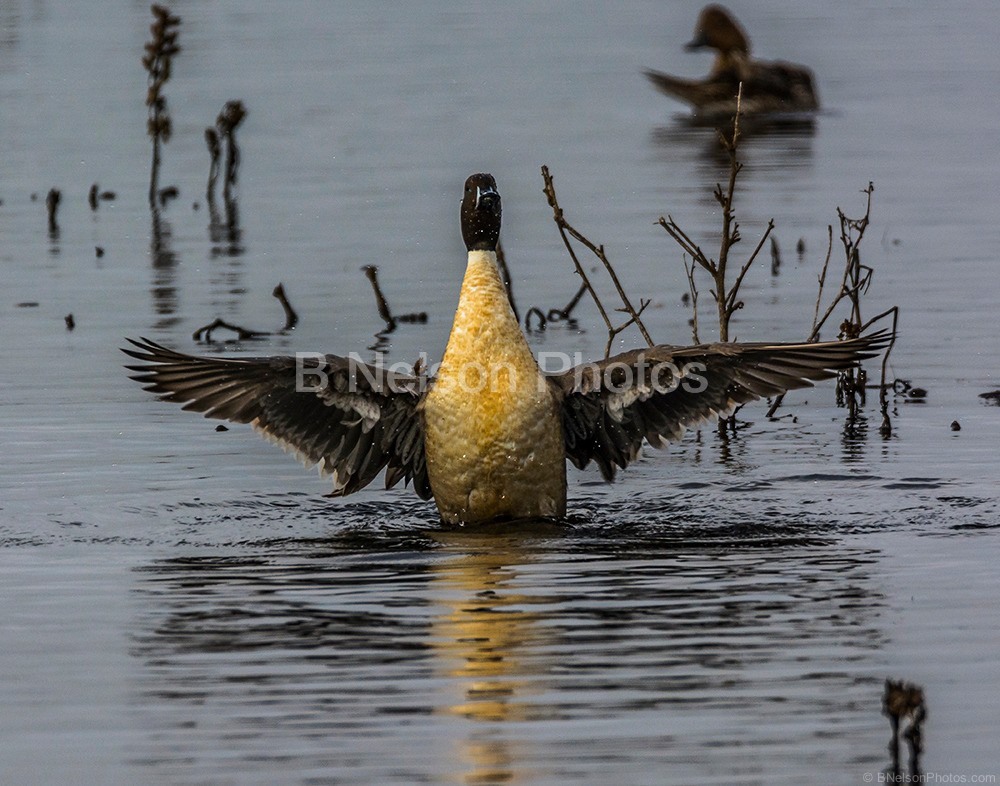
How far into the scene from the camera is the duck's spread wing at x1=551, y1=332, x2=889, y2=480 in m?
8.41

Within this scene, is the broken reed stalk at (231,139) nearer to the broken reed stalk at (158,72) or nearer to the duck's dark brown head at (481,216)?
the broken reed stalk at (158,72)

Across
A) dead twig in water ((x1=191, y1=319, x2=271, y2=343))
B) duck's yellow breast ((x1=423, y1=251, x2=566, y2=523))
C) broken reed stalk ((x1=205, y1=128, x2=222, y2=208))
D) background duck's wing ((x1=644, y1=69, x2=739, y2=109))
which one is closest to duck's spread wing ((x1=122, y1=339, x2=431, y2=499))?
duck's yellow breast ((x1=423, y1=251, x2=566, y2=523))

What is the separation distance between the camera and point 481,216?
8773mm

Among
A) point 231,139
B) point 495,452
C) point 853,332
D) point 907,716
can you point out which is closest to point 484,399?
point 495,452

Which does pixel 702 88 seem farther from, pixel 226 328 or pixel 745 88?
pixel 226 328

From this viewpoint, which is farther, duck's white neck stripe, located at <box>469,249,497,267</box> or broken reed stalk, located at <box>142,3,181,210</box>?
broken reed stalk, located at <box>142,3,181,210</box>

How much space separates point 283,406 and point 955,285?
628 centimetres

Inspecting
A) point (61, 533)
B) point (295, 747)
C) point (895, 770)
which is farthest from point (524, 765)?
point (61, 533)

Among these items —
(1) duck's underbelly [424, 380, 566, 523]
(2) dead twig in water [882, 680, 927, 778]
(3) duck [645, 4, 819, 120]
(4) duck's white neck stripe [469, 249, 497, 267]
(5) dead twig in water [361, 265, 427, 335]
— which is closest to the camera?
(2) dead twig in water [882, 680, 927, 778]

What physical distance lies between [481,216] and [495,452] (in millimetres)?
1124

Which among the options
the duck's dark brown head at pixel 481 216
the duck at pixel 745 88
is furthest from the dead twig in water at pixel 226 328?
the duck at pixel 745 88

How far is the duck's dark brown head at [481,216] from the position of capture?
8.76 metres

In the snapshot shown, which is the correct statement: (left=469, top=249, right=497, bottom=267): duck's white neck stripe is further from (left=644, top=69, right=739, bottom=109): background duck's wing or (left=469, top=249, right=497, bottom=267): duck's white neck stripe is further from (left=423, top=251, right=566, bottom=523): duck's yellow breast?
(left=644, top=69, right=739, bottom=109): background duck's wing

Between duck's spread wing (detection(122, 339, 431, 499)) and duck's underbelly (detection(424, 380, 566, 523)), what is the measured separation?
0.89ft
